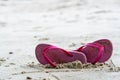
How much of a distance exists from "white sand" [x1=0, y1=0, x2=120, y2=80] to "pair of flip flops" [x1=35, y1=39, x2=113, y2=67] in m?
0.10

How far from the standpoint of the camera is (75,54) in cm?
329

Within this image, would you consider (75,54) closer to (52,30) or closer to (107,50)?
(107,50)

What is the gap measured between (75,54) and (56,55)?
0.47 feet

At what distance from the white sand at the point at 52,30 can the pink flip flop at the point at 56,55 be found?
10 centimetres

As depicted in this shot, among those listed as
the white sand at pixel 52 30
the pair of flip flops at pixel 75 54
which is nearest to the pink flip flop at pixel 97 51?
the pair of flip flops at pixel 75 54

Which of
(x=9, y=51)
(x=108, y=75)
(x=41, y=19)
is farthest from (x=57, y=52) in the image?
(x=41, y=19)

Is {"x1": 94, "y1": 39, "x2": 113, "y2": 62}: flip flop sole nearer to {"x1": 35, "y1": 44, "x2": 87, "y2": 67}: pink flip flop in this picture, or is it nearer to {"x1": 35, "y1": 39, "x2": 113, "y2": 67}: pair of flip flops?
{"x1": 35, "y1": 39, "x2": 113, "y2": 67}: pair of flip flops

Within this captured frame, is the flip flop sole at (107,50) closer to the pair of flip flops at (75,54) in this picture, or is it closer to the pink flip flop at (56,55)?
the pair of flip flops at (75,54)

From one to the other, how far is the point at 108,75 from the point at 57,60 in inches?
18.6

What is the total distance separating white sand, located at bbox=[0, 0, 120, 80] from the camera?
10.3ft

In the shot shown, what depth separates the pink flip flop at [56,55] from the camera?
3.29 m

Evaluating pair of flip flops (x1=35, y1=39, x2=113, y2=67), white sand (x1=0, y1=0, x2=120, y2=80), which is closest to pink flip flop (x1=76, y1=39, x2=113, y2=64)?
pair of flip flops (x1=35, y1=39, x2=113, y2=67)

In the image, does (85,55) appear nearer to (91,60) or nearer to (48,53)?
(91,60)

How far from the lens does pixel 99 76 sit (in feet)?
9.86
